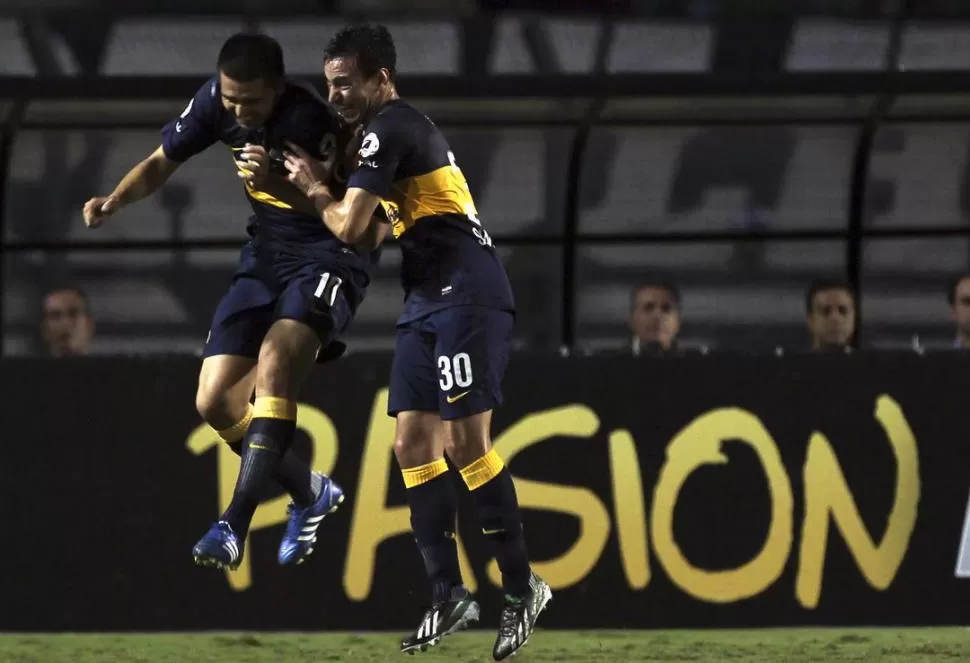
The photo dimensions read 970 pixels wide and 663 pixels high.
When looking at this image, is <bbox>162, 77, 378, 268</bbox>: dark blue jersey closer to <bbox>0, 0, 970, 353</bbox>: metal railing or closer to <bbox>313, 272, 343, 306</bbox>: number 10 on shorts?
<bbox>313, 272, 343, 306</bbox>: number 10 on shorts

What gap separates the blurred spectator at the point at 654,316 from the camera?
34.7 feet

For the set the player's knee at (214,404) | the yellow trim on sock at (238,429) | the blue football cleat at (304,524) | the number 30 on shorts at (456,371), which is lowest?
the blue football cleat at (304,524)

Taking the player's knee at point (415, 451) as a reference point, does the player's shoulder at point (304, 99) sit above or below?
above

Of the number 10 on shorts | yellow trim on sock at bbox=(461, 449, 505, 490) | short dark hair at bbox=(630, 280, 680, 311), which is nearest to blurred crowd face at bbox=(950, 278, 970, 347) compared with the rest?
short dark hair at bbox=(630, 280, 680, 311)

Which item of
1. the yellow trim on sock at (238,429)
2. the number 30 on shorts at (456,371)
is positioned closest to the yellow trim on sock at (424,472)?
the number 30 on shorts at (456,371)

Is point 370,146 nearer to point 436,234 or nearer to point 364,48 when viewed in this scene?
point 364,48

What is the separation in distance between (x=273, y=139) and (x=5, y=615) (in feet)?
10.6

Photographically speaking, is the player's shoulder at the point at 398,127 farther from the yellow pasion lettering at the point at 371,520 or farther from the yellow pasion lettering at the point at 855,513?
the yellow pasion lettering at the point at 855,513

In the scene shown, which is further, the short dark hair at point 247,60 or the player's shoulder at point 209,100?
the player's shoulder at point 209,100

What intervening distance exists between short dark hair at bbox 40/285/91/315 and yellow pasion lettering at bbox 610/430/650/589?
2.86m

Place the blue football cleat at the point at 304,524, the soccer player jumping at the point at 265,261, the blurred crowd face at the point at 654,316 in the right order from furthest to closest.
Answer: the blurred crowd face at the point at 654,316 → the blue football cleat at the point at 304,524 → the soccer player jumping at the point at 265,261

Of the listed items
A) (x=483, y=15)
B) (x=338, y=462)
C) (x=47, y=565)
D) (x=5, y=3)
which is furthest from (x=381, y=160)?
(x=5, y=3)

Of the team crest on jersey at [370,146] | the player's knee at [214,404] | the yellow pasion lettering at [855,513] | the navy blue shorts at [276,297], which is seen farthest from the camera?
the yellow pasion lettering at [855,513]

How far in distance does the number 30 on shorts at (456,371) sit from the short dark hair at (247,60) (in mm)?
1263
